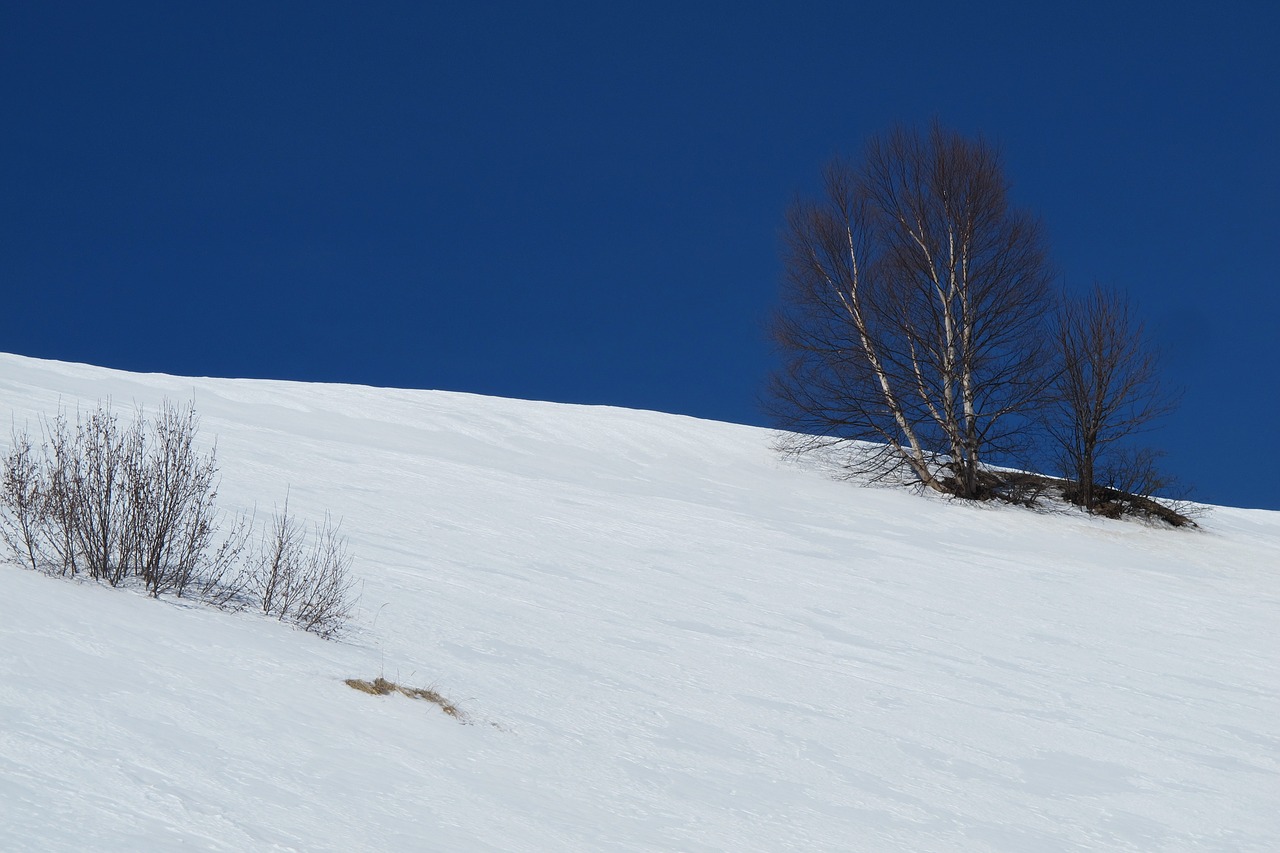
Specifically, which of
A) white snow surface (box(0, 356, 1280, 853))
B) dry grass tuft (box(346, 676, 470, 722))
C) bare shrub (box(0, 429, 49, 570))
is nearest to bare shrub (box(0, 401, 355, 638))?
bare shrub (box(0, 429, 49, 570))

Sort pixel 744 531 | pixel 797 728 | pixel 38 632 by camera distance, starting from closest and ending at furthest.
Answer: pixel 38 632 < pixel 797 728 < pixel 744 531

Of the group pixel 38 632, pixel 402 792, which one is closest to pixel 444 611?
pixel 38 632

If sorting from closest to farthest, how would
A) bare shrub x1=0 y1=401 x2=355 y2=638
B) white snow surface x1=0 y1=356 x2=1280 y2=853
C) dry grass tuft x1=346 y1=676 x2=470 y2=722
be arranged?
1. white snow surface x1=0 y1=356 x2=1280 y2=853
2. dry grass tuft x1=346 y1=676 x2=470 y2=722
3. bare shrub x1=0 y1=401 x2=355 y2=638

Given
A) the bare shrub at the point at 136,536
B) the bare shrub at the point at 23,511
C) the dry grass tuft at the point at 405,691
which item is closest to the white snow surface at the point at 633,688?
the dry grass tuft at the point at 405,691

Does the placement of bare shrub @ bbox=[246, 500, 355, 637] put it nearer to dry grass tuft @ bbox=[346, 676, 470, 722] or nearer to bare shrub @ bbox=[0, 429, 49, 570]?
dry grass tuft @ bbox=[346, 676, 470, 722]

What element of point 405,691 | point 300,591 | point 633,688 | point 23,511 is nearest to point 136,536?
point 23,511

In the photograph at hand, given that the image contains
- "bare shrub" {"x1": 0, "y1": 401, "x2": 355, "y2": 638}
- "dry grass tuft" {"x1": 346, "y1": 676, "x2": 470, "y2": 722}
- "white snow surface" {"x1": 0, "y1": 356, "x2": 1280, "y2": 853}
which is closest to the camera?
"white snow surface" {"x1": 0, "y1": 356, "x2": 1280, "y2": 853}

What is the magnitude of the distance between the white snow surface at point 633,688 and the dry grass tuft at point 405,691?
12cm

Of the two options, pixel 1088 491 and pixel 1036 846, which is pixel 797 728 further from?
pixel 1088 491

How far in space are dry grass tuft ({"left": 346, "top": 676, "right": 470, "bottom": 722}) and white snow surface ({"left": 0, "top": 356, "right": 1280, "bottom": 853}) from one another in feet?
0.40

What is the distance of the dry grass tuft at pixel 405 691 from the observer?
527 centimetres

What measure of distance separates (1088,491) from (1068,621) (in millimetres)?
9056

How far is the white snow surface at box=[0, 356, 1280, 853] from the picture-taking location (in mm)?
3865

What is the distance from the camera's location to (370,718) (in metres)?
4.86
